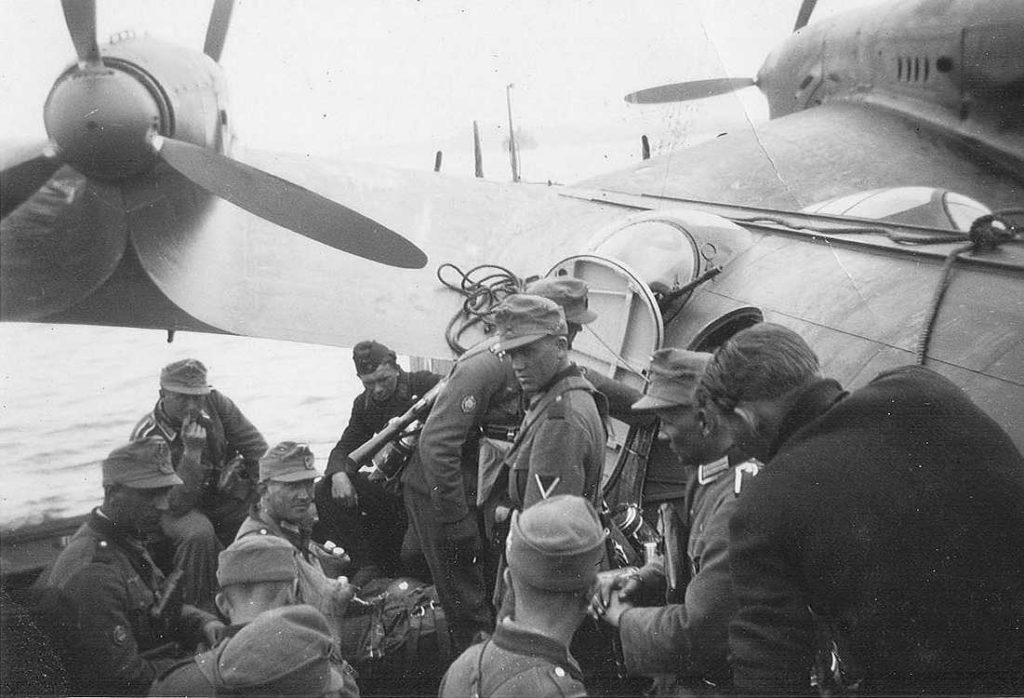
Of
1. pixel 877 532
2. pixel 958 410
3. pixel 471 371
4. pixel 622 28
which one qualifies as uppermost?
pixel 622 28

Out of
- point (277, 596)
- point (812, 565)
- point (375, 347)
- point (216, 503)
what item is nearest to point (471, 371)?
point (375, 347)

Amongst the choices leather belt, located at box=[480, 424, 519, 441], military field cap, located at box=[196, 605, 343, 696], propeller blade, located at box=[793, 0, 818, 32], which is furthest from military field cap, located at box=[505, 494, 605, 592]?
propeller blade, located at box=[793, 0, 818, 32]

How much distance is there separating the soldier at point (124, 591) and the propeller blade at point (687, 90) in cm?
855

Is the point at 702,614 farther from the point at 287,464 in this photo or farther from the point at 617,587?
the point at 287,464

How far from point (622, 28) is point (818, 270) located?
1827 mm

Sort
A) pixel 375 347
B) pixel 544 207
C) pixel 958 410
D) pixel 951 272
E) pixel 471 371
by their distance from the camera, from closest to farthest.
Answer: pixel 958 410 → pixel 951 272 → pixel 471 371 → pixel 375 347 → pixel 544 207

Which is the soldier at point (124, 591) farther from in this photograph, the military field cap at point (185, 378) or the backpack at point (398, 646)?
the military field cap at point (185, 378)

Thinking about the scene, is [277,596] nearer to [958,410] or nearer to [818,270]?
[958,410]

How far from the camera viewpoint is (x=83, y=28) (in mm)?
6430

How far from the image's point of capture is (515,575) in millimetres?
2391

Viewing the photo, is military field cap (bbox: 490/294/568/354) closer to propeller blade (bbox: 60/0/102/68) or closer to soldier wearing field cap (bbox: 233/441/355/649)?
soldier wearing field cap (bbox: 233/441/355/649)

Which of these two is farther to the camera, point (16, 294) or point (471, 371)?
point (16, 294)

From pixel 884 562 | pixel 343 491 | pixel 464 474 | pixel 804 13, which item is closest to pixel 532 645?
pixel 884 562

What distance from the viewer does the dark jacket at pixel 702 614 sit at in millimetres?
2662
